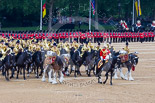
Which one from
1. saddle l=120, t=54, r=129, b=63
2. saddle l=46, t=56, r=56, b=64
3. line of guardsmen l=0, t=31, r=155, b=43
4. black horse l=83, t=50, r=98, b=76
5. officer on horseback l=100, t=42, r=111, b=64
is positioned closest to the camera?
saddle l=46, t=56, r=56, b=64

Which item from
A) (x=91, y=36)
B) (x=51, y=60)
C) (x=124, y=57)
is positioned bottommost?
(x=51, y=60)

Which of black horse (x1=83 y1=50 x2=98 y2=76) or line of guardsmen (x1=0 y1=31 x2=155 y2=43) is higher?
line of guardsmen (x1=0 y1=31 x2=155 y2=43)

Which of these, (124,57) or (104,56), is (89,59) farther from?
(104,56)

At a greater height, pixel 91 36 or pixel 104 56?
pixel 91 36

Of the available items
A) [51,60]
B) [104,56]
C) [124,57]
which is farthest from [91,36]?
[51,60]

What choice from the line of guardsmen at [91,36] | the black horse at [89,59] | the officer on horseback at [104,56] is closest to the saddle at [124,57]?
the officer on horseback at [104,56]

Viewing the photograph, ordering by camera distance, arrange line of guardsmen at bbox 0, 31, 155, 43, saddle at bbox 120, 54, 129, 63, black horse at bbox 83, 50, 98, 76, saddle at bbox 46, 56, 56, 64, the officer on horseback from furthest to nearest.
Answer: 1. line of guardsmen at bbox 0, 31, 155, 43
2. black horse at bbox 83, 50, 98, 76
3. saddle at bbox 120, 54, 129, 63
4. the officer on horseback
5. saddle at bbox 46, 56, 56, 64

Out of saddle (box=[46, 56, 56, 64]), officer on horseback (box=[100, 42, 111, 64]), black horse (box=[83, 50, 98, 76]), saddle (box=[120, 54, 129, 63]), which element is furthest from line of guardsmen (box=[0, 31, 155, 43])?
saddle (box=[46, 56, 56, 64])

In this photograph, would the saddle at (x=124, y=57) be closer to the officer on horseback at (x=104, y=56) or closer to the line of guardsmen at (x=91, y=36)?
the officer on horseback at (x=104, y=56)

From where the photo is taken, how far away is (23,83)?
2325 cm

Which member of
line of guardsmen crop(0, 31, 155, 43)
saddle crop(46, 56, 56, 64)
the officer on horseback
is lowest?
saddle crop(46, 56, 56, 64)

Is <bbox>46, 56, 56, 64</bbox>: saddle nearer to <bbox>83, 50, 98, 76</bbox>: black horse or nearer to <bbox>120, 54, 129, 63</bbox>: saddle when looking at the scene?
<bbox>120, 54, 129, 63</bbox>: saddle

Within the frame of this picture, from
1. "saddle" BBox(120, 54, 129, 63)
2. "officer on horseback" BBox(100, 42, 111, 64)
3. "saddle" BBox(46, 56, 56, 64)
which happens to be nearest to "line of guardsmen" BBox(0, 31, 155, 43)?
"saddle" BBox(120, 54, 129, 63)

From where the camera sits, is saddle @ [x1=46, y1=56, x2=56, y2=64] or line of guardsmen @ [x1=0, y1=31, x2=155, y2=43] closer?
saddle @ [x1=46, y1=56, x2=56, y2=64]
